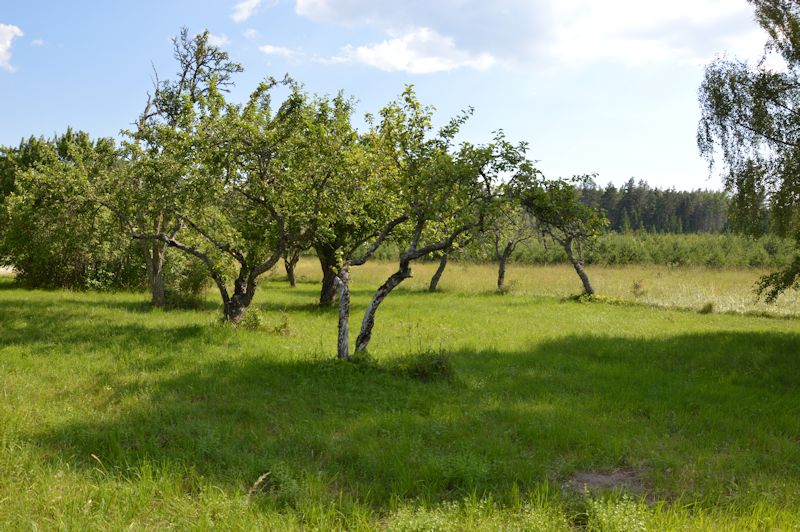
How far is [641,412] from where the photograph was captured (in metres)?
9.11

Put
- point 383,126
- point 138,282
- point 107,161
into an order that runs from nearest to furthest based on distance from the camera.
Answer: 1. point 383,126
2. point 107,161
3. point 138,282

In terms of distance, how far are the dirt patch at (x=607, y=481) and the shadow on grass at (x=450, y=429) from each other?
5.8 inches

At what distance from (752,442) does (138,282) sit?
27.0m

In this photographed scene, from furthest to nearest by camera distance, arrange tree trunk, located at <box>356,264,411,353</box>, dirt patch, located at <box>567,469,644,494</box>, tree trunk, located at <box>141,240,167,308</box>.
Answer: tree trunk, located at <box>141,240,167,308</box>
tree trunk, located at <box>356,264,411,353</box>
dirt patch, located at <box>567,469,644,494</box>

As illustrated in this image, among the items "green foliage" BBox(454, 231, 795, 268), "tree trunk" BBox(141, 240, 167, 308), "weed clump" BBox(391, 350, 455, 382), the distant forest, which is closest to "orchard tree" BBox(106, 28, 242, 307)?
"tree trunk" BBox(141, 240, 167, 308)

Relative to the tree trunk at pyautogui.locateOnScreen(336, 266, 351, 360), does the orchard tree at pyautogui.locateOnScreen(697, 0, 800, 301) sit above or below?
above

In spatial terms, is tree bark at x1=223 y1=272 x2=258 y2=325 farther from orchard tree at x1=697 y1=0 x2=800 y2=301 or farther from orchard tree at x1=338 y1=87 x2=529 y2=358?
orchard tree at x1=697 y1=0 x2=800 y2=301

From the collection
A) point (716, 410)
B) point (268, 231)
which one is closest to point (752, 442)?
point (716, 410)

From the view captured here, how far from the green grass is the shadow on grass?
4cm

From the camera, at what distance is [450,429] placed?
783 cm

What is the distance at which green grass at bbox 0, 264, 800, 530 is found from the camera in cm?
532

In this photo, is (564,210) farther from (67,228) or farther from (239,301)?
(67,228)

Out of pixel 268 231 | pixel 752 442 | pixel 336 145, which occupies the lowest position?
pixel 752 442

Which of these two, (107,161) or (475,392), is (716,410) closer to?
(475,392)
